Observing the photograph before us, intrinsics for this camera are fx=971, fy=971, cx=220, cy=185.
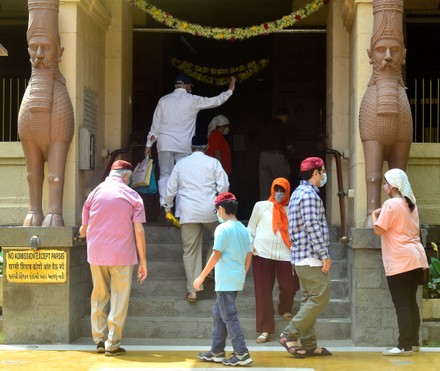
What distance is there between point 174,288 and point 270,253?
148cm

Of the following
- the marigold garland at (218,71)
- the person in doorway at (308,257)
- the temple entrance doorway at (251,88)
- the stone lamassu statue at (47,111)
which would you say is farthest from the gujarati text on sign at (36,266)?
the marigold garland at (218,71)

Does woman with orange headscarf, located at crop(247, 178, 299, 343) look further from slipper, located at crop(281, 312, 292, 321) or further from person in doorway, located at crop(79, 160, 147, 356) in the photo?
person in doorway, located at crop(79, 160, 147, 356)

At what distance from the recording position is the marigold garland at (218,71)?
627 inches

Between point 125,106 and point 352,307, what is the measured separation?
4.46 meters

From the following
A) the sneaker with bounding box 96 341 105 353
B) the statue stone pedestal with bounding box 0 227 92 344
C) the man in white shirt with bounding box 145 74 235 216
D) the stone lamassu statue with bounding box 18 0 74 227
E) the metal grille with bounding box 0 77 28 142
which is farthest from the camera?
the metal grille with bounding box 0 77 28 142

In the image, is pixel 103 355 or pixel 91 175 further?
pixel 91 175

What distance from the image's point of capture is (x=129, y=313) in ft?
35.2

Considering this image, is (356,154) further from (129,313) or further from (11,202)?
(11,202)

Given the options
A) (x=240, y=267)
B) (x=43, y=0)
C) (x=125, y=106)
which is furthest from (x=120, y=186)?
(x=125, y=106)

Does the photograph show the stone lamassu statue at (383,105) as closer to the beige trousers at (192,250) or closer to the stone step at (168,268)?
the stone step at (168,268)

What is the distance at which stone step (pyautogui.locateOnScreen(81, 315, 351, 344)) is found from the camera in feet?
33.9

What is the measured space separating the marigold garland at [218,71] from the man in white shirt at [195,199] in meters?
4.89

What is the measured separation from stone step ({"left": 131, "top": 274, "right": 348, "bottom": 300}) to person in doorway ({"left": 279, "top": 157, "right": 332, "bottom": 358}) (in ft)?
5.54

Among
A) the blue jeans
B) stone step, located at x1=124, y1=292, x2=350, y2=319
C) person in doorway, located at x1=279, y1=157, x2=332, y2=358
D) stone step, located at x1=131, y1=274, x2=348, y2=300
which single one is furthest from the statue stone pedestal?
person in doorway, located at x1=279, y1=157, x2=332, y2=358
